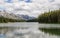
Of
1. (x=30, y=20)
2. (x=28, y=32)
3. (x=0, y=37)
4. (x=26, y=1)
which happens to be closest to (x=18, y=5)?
(x=26, y=1)

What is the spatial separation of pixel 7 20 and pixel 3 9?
215mm

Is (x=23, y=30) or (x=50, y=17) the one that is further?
(x=50, y=17)

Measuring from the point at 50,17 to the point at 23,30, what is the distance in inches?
22.0

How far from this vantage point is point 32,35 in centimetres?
272

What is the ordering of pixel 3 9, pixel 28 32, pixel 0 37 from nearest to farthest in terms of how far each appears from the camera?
pixel 0 37
pixel 28 32
pixel 3 9

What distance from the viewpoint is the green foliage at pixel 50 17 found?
3.00m

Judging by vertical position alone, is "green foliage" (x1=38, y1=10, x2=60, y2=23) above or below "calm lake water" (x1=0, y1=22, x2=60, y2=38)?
above

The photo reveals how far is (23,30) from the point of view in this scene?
2906mm

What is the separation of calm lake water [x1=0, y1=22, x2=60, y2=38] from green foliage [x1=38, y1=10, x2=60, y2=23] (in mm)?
74

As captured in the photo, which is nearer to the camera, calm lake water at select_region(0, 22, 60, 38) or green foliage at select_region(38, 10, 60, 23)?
calm lake water at select_region(0, 22, 60, 38)

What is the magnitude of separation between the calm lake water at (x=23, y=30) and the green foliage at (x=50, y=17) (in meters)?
0.07

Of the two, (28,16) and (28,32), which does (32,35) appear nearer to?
(28,32)

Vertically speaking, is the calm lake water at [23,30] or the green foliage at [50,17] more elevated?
the green foliage at [50,17]

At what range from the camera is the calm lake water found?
8.79 ft
